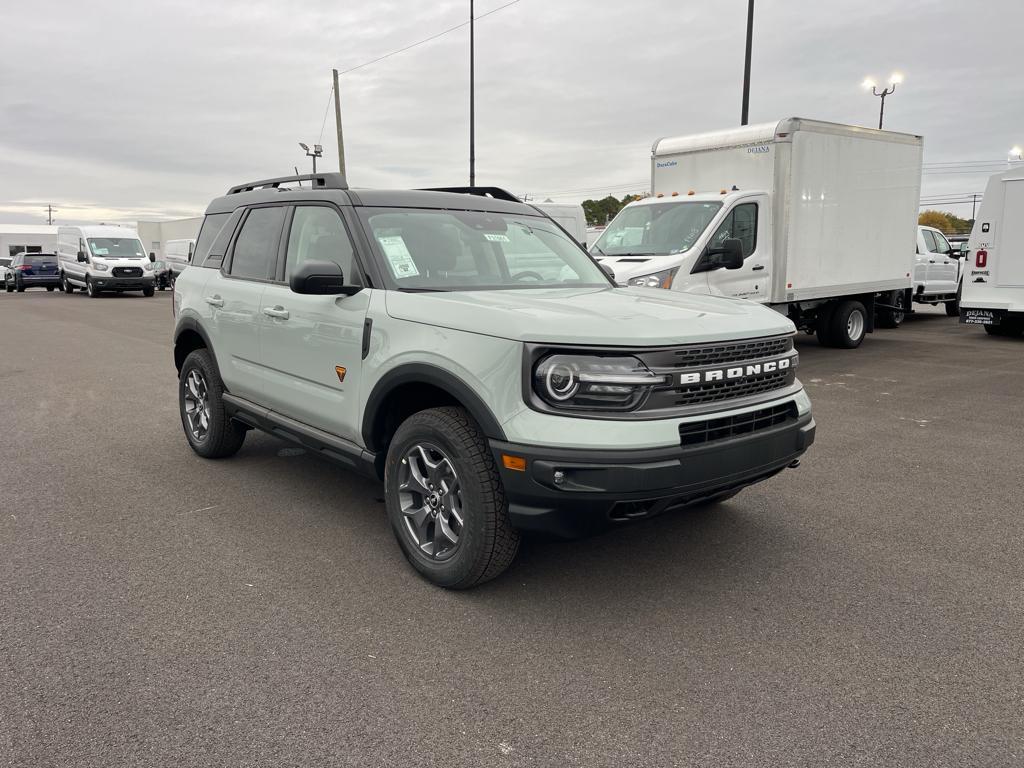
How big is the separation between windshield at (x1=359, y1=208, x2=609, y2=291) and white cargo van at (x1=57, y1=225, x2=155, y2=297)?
2671 centimetres

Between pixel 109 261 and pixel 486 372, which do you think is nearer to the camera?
pixel 486 372

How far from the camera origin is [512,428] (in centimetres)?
320

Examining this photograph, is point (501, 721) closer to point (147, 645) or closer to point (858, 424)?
point (147, 645)

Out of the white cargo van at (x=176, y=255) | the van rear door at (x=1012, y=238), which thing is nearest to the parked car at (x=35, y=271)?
the white cargo van at (x=176, y=255)

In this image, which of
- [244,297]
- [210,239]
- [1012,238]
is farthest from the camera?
[1012,238]

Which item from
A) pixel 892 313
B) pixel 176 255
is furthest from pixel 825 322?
pixel 176 255

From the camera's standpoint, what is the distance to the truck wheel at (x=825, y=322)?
41.5ft

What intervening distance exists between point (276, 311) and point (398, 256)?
3.18 feet

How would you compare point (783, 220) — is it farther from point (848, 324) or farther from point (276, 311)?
point (276, 311)

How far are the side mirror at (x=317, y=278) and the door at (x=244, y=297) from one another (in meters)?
1.14

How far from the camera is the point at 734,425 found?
3418 millimetres

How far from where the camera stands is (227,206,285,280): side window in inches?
196

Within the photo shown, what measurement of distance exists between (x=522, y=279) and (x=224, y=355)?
2268 millimetres

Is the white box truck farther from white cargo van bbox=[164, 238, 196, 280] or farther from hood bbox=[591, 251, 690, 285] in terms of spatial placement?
white cargo van bbox=[164, 238, 196, 280]
